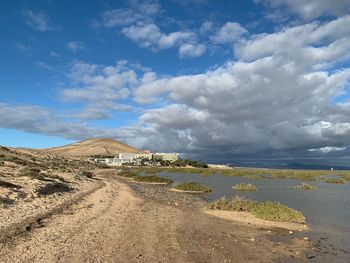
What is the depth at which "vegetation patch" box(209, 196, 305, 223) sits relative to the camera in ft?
96.3

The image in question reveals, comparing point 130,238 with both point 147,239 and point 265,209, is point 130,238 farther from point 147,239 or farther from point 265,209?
point 265,209

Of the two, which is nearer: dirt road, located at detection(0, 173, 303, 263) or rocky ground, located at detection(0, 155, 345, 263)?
dirt road, located at detection(0, 173, 303, 263)

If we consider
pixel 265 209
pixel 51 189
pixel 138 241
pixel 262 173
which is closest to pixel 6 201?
pixel 51 189

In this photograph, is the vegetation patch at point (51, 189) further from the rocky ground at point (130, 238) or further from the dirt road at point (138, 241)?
the dirt road at point (138, 241)

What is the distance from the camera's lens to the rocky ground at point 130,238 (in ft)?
51.6

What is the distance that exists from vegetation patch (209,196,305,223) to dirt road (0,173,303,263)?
4201 millimetres

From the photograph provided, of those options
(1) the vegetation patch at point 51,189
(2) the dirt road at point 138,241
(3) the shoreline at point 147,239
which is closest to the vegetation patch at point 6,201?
(3) the shoreline at point 147,239

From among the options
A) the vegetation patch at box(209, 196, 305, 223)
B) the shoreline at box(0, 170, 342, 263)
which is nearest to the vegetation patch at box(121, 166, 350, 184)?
the vegetation patch at box(209, 196, 305, 223)

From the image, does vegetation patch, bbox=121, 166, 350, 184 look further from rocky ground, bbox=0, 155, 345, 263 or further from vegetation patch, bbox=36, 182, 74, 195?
rocky ground, bbox=0, 155, 345, 263

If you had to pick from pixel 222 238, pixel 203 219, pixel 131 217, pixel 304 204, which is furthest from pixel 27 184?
pixel 304 204

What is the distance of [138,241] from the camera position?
18953 millimetres

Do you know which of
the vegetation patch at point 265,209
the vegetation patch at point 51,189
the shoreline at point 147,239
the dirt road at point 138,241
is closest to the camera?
the dirt road at point 138,241

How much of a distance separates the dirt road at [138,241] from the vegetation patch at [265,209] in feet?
13.8

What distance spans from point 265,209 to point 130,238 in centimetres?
1551
